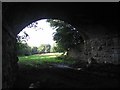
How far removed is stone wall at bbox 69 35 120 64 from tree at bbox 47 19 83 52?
2.33 metres

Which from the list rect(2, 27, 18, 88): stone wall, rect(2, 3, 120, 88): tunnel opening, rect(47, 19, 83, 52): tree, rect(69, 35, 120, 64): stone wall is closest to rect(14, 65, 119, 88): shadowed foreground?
rect(2, 3, 120, 88): tunnel opening

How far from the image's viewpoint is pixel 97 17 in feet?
37.6

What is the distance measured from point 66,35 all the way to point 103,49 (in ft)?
22.6

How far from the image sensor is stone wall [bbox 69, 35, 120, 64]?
39.4ft

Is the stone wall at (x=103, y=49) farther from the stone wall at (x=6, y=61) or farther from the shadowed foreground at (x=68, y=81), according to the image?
the stone wall at (x=6, y=61)

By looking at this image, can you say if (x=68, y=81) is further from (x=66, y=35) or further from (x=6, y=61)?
(x=66, y=35)

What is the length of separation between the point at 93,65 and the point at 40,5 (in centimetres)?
671

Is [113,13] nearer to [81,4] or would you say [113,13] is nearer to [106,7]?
[106,7]

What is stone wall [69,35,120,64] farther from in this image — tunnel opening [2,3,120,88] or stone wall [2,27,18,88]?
stone wall [2,27,18,88]

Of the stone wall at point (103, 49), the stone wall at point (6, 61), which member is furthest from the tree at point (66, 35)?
the stone wall at point (6, 61)

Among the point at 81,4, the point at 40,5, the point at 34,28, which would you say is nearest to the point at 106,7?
the point at 81,4

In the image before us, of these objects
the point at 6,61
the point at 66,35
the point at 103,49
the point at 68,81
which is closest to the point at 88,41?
the point at 103,49

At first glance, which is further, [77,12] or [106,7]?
[77,12]

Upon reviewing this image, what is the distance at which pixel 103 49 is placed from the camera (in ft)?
44.8
